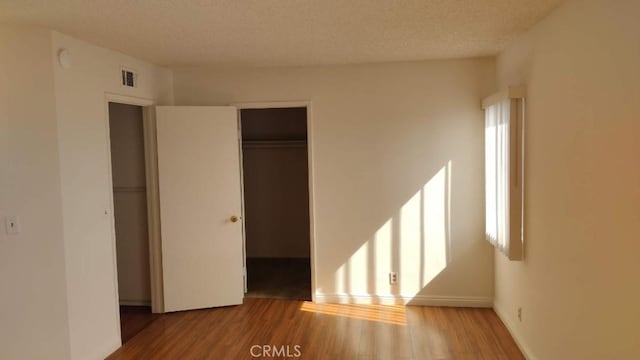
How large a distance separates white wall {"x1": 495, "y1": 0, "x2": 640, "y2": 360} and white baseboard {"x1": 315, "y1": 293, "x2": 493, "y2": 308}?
1.04 m

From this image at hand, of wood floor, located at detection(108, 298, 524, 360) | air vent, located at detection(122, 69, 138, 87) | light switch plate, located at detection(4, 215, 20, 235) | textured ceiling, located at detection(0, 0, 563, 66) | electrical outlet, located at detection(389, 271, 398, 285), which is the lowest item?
wood floor, located at detection(108, 298, 524, 360)

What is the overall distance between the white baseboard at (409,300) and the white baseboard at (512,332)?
0.59ft

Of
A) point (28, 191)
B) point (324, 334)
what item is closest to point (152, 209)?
point (28, 191)

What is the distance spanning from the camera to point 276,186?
21.3ft

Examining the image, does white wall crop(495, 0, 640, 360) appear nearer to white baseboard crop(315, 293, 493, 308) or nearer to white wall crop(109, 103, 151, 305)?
white baseboard crop(315, 293, 493, 308)

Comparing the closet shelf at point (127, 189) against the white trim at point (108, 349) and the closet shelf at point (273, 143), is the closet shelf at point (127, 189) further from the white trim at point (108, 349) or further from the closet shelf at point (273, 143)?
the closet shelf at point (273, 143)

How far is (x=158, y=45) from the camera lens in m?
3.61

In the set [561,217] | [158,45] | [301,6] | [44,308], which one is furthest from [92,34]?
[561,217]

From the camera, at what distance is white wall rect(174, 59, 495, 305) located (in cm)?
446

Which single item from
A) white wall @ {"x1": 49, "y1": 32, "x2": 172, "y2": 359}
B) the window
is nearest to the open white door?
white wall @ {"x1": 49, "y1": 32, "x2": 172, "y2": 359}

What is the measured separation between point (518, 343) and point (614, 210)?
1925 millimetres

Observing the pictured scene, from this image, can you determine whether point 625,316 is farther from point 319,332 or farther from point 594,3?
point 319,332

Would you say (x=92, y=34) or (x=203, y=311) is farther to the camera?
(x=203, y=311)

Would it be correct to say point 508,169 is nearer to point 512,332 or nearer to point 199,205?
point 512,332
